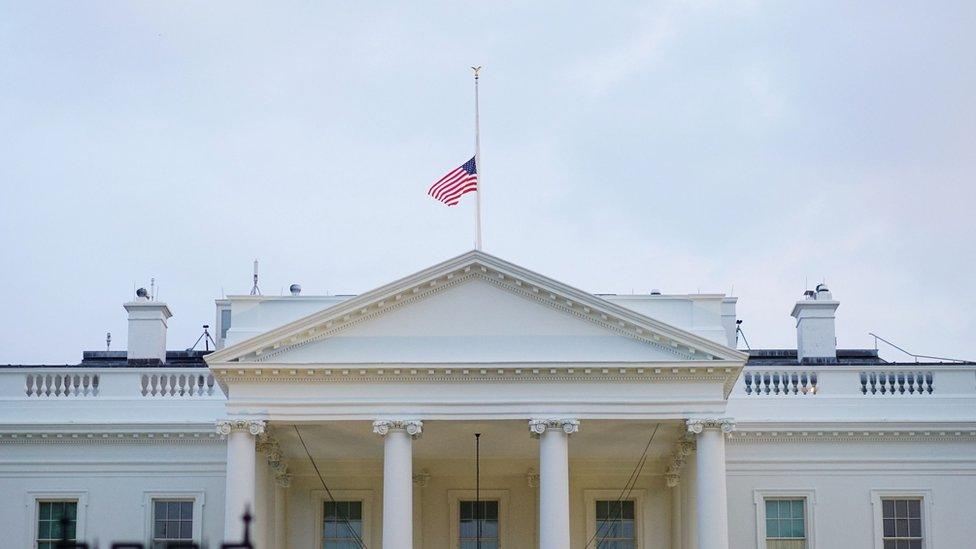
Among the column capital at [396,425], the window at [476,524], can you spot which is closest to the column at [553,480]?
the column capital at [396,425]

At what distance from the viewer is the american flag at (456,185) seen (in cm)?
3191

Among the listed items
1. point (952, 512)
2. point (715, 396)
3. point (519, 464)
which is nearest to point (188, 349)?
point (519, 464)

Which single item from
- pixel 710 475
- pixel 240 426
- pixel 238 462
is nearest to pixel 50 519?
pixel 238 462

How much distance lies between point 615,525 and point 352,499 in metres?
5.49

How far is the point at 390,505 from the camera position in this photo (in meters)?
28.8

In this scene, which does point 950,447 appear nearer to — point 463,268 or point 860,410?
point 860,410

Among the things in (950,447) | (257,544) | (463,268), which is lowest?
(257,544)

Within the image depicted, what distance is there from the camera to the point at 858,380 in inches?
1350

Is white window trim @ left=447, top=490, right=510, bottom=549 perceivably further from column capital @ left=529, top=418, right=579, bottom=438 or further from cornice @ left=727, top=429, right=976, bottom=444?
column capital @ left=529, top=418, right=579, bottom=438

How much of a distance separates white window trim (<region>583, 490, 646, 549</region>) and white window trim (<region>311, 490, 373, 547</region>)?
4.48 meters

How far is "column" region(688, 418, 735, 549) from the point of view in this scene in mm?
28906

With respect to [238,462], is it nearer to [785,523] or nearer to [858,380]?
[785,523]

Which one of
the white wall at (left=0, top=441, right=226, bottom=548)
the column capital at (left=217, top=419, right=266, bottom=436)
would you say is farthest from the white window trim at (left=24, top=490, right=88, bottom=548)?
the column capital at (left=217, top=419, right=266, bottom=436)

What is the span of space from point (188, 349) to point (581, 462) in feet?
38.6
